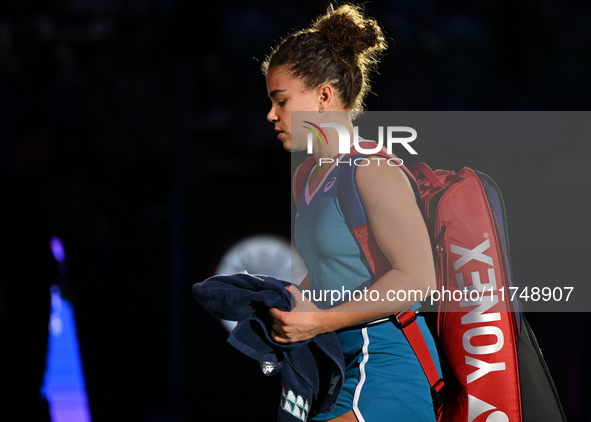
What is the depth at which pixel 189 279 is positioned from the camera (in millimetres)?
2820

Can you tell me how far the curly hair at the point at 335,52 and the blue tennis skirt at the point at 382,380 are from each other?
0.56 meters

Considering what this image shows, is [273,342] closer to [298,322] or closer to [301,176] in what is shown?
[298,322]

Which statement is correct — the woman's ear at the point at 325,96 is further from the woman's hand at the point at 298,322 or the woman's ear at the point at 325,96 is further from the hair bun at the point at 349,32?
the woman's hand at the point at 298,322

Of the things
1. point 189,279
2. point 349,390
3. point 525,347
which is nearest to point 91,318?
point 189,279

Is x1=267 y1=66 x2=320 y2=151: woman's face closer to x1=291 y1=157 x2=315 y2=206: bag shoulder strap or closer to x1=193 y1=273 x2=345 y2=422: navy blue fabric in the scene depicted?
x1=291 y1=157 x2=315 y2=206: bag shoulder strap

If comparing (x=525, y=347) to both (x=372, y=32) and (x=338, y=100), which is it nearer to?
(x=338, y=100)

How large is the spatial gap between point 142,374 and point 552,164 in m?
2.24

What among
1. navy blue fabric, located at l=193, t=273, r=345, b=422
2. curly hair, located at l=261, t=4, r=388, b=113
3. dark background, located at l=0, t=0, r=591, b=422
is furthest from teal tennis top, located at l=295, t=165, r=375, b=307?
dark background, located at l=0, t=0, r=591, b=422

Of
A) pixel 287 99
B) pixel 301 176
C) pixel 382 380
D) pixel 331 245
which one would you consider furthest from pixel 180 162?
pixel 382 380

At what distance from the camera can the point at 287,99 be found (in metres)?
1.34

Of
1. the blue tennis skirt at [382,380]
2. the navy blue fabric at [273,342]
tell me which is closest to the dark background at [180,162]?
the blue tennis skirt at [382,380]

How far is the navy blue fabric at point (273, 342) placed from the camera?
1.21 metres

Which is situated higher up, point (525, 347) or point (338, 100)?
point (338, 100)

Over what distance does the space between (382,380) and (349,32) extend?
2.65ft
